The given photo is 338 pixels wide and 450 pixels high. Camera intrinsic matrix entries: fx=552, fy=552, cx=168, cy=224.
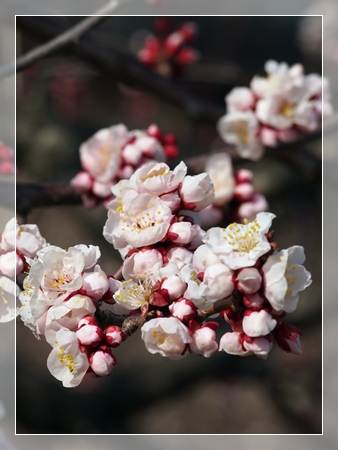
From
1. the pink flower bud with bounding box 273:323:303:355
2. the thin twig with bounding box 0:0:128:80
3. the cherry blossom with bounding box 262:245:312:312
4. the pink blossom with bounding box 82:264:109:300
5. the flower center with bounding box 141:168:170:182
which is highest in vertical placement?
the thin twig with bounding box 0:0:128:80

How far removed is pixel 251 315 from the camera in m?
0.97

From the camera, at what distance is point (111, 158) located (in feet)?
5.92

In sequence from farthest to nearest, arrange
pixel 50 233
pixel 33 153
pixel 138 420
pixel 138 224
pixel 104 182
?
1. pixel 50 233
2. pixel 138 420
3. pixel 33 153
4. pixel 104 182
5. pixel 138 224

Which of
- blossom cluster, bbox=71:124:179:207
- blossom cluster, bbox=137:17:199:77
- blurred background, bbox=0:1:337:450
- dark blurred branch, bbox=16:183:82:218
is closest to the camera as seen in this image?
dark blurred branch, bbox=16:183:82:218

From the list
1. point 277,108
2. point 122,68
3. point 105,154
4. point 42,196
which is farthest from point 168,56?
point 42,196

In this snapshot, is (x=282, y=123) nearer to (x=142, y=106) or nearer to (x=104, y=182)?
(x=104, y=182)

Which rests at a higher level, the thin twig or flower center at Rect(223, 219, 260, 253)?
the thin twig

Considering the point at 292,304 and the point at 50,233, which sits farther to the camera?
the point at 50,233

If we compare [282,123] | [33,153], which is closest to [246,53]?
[33,153]

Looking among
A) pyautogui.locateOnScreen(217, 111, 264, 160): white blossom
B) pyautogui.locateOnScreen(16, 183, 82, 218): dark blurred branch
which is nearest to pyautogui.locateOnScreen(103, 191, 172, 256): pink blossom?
pyautogui.locateOnScreen(16, 183, 82, 218): dark blurred branch

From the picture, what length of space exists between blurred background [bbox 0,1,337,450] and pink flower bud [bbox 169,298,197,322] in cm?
205

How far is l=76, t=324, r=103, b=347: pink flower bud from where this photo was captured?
3.34 feet

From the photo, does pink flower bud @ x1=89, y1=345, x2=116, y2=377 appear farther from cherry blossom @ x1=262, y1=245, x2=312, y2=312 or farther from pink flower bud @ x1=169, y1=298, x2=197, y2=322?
cherry blossom @ x1=262, y1=245, x2=312, y2=312

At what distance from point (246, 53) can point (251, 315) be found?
4.09 meters
